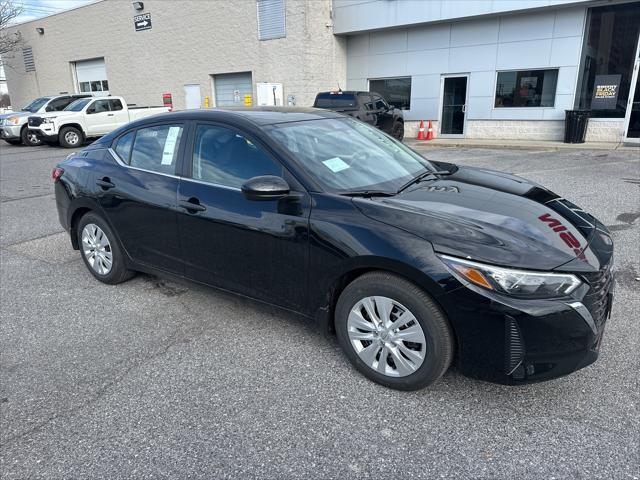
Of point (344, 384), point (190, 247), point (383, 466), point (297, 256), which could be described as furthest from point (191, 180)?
point (383, 466)

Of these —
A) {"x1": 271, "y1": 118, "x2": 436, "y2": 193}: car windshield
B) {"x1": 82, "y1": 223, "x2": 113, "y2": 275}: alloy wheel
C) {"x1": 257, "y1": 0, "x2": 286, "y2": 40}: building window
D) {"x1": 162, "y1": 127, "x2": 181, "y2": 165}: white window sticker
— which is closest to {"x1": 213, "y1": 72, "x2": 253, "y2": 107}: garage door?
{"x1": 257, "y1": 0, "x2": 286, "y2": 40}: building window

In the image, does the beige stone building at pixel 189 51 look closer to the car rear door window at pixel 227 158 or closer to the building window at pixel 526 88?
the building window at pixel 526 88

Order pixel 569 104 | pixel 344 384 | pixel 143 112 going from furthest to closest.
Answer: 1. pixel 143 112
2. pixel 569 104
3. pixel 344 384

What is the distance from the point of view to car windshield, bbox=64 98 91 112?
58.0ft

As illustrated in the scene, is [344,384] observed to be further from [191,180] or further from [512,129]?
[512,129]

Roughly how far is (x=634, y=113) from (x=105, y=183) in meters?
16.1

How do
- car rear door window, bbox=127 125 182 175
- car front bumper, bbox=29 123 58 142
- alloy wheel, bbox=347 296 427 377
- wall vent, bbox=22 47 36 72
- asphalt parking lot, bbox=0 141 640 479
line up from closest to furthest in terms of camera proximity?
asphalt parking lot, bbox=0 141 640 479 < alloy wheel, bbox=347 296 427 377 < car rear door window, bbox=127 125 182 175 < car front bumper, bbox=29 123 58 142 < wall vent, bbox=22 47 36 72

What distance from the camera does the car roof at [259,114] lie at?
11.4ft

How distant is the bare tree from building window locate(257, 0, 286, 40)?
18975mm

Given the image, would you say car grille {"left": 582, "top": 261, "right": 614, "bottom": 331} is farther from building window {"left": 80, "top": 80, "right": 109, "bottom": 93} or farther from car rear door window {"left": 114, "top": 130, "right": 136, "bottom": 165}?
building window {"left": 80, "top": 80, "right": 109, "bottom": 93}

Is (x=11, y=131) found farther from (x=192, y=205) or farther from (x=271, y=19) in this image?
(x=192, y=205)

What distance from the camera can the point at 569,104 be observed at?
1541 cm

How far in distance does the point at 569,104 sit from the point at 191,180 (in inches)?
611

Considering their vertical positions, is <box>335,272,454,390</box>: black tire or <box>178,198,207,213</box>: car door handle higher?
<box>178,198,207,213</box>: car door handle
